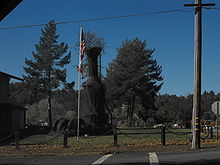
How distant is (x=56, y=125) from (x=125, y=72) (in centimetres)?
3024

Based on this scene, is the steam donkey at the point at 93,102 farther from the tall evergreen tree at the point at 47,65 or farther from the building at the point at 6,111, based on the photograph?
the tall evergreen tree at the point at 47,65

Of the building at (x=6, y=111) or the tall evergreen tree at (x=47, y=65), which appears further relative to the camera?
the tall evergreen tree at (x=47, y=65)

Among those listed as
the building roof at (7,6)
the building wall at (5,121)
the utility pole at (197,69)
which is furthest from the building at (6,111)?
the building roof at (7,6)

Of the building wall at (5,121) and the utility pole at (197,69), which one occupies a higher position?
the utility pole at (197,69)

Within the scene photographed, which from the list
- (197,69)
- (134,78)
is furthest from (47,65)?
(197,69)

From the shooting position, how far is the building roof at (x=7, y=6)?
276 inches

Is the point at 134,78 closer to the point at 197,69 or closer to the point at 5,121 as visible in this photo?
the point at 5,121

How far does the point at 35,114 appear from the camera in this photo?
76938mm

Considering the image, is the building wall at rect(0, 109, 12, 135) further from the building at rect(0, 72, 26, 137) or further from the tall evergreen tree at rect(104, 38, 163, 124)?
the tall evergreen tree at rect(104, 38, 163, 124)

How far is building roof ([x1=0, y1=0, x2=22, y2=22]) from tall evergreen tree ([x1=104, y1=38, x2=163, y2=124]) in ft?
166

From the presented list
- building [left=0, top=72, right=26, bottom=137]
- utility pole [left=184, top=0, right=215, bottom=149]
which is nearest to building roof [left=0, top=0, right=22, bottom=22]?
utility pole [left=184, top=0, right=215, bottom=149]

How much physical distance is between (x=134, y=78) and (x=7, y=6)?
168ft

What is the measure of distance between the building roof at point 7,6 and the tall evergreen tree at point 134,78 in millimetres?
50500

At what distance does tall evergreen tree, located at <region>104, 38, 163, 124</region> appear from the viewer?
58344mm
